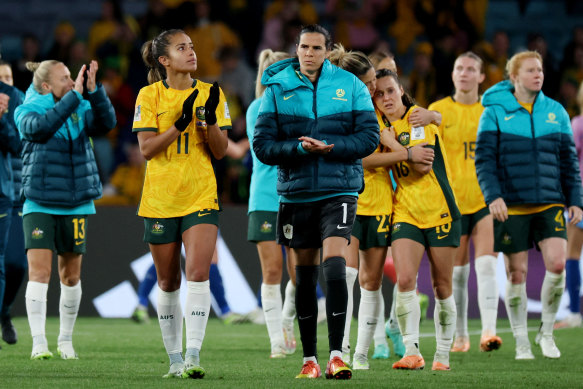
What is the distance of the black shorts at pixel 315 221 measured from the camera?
613cm

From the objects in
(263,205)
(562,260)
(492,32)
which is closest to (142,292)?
(263,205)

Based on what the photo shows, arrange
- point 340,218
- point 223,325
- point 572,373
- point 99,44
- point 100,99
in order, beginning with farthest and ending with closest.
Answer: point 99,44, point 223,325, point 100,99, point 572,373, point 340,218

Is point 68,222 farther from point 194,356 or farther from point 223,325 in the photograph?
point 223,325

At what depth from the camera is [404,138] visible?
7.12 metres

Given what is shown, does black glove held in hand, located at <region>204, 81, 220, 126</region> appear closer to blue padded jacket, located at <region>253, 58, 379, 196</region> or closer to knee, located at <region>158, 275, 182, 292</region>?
blue padded jacket, located at <region>253, 58, 379, 196</region>

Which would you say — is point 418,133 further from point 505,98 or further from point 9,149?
point 9,149

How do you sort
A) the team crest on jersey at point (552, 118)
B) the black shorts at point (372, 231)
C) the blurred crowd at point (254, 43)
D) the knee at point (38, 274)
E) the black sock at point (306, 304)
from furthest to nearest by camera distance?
1. the blurred crowd at point (254, 43)
2. the team crest on jersey at point (552, 118)
3. the knee at point (38, 274)
4. the black shorts at point (372, 231)
5. the black sock at point (306, 304)

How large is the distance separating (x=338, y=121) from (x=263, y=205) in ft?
7.64

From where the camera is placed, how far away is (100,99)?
793cm

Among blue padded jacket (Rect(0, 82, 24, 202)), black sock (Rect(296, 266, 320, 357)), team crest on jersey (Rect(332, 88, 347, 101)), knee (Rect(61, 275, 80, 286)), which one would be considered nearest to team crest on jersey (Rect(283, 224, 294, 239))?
black sock (Rect(296, 266, 320, 357))

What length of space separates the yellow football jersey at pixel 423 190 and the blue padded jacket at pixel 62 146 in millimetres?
2365

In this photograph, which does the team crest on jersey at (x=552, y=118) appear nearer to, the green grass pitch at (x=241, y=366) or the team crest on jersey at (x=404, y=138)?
the team crest on jersey at (x=404, y=138)

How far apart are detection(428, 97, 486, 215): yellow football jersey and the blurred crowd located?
6.22m

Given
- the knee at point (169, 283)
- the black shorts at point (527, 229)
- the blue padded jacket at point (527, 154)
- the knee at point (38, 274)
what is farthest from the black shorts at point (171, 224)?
the black shorts at point (527, 229)
